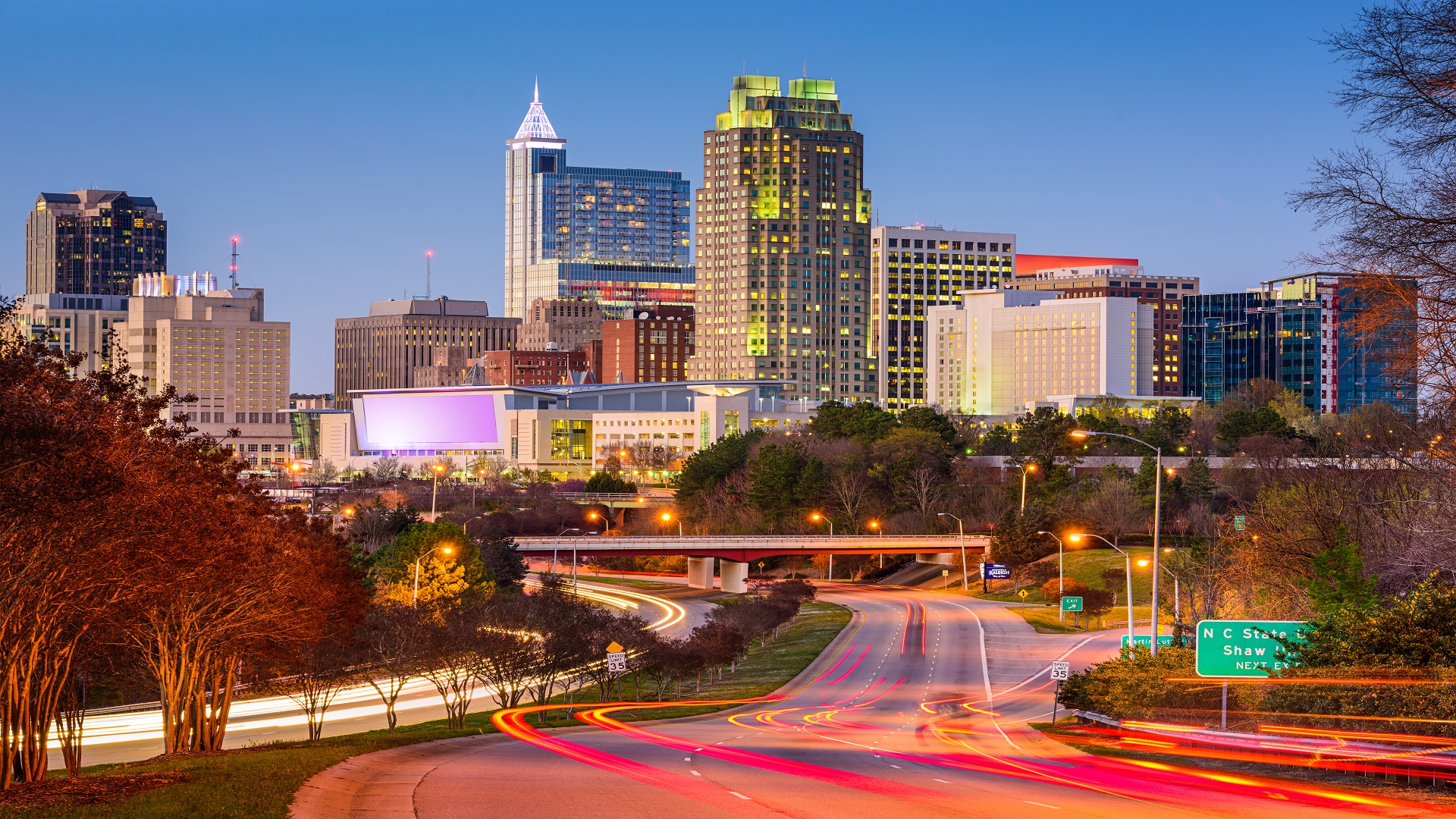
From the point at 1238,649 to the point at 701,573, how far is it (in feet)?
310

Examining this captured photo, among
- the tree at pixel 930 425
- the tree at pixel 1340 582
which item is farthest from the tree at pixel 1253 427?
the tree at pixel 1340 582

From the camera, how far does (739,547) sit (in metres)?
114

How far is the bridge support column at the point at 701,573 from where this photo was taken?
122188 mm

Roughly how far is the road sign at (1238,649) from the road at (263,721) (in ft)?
90.6

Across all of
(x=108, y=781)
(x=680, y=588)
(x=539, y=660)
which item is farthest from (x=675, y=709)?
(x=680, y=588)

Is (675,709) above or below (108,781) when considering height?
below

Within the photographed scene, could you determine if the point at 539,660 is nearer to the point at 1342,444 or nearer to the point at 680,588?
the point at 680,588

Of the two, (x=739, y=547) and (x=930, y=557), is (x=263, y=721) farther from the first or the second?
(x=930, y=557)

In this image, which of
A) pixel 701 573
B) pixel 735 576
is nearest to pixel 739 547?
pixel 735 576

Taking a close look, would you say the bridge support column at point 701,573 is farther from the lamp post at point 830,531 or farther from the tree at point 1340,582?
the tree at point 1340,582

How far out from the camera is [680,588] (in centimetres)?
12138

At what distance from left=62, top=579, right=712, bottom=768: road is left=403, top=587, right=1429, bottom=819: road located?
7871 millimetres

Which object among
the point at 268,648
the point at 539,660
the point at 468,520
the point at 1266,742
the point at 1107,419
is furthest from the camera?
the point at 1107,419

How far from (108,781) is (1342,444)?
103 m
